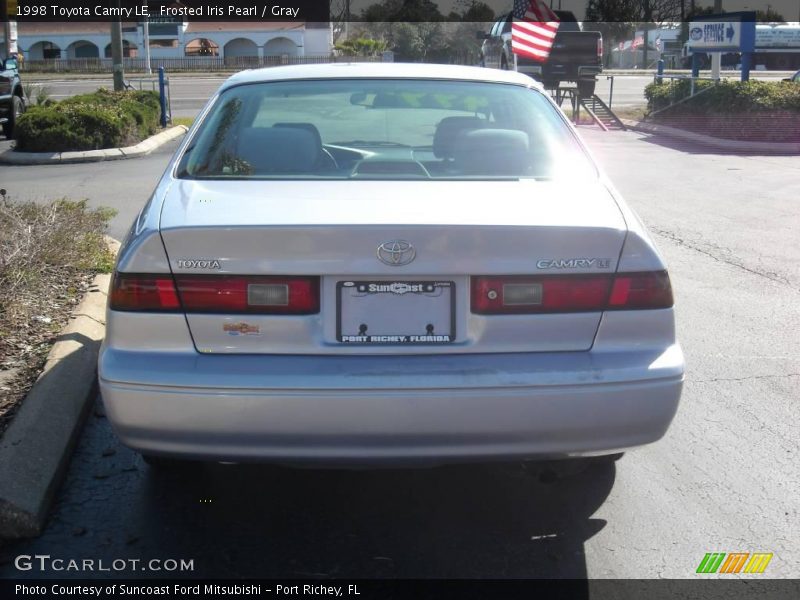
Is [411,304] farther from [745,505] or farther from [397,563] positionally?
[745,505]

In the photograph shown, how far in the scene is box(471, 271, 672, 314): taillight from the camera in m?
3.11

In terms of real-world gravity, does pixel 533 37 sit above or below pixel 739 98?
above

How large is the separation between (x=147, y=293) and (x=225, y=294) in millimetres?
266

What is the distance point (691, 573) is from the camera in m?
3.30

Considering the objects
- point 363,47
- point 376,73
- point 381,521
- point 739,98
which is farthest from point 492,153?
point 363,47

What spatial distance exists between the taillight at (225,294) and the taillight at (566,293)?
57 centimetres

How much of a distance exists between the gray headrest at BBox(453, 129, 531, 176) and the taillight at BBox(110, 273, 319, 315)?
1.20 meters

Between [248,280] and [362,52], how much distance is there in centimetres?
5005

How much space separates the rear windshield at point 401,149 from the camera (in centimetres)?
394

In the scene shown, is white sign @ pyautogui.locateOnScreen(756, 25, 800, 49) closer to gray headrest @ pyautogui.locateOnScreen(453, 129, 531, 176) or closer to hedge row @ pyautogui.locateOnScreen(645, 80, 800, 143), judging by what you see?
hedge row @ pyautogui.locateOnScreen(645, 80, 800, 143)

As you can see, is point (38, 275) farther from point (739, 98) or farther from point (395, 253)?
point (739, 98)

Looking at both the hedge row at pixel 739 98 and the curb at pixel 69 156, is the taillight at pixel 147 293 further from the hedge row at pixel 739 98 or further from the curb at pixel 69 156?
the hedge row at pixel 739 98

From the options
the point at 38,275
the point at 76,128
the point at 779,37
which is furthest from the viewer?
the point at 779,37
